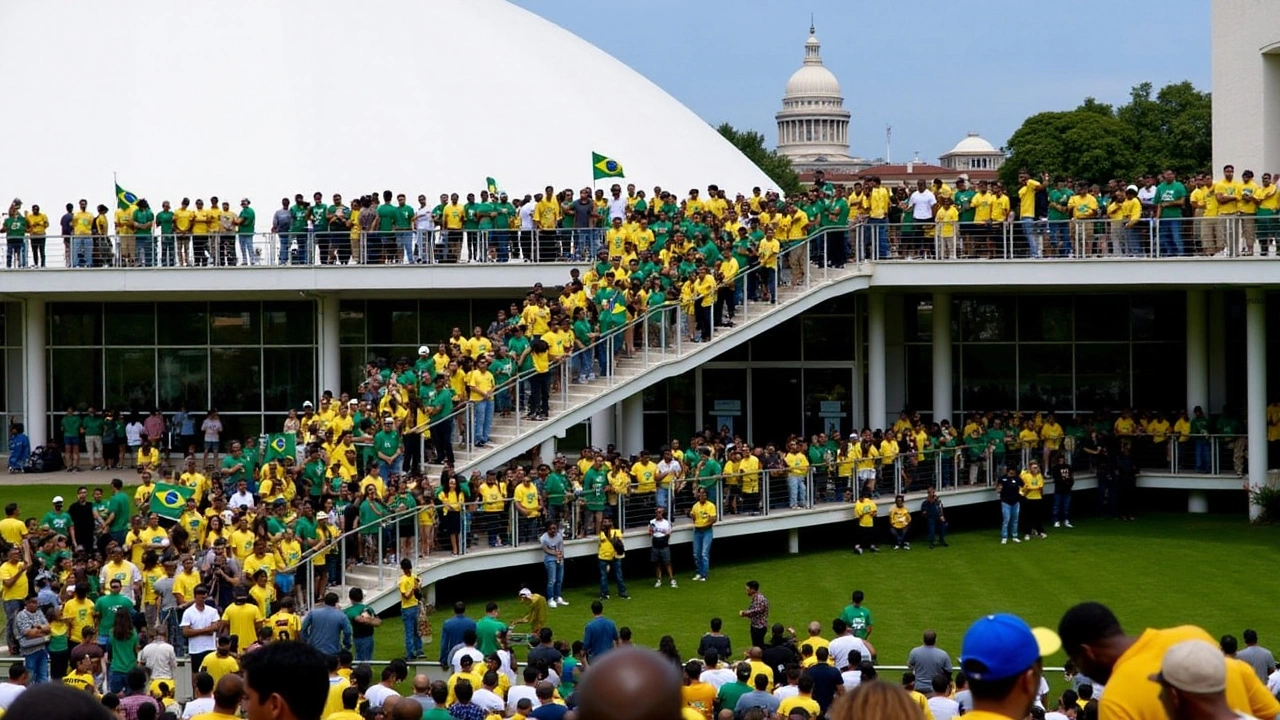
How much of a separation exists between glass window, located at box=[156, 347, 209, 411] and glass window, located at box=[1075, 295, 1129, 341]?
18757 mm

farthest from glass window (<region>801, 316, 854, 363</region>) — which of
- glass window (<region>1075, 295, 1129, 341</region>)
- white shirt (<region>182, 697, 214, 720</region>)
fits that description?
white shirt (<region>182, 697, 214, 720</region>)

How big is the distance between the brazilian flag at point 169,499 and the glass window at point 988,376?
60.7 feet

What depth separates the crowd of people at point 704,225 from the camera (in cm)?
3066

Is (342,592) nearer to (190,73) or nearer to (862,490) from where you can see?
(862,490)

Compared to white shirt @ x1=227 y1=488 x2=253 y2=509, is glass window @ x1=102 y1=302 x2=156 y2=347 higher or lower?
higher

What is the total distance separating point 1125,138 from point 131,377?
2333 inches

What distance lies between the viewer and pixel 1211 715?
519 cm

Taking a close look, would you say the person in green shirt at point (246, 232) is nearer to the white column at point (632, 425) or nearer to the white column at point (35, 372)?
the white column at point (35, 372)

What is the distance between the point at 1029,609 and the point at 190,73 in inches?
1159

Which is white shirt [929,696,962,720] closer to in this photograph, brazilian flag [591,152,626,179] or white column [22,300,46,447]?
brazilian flag [591,152,626,179]

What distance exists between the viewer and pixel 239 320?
38875 mm

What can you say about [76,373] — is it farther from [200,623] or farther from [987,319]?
[200,623]

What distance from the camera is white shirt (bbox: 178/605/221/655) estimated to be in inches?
720

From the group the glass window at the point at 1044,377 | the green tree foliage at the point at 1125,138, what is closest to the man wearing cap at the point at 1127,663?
the glass window at the point at 1044,377
